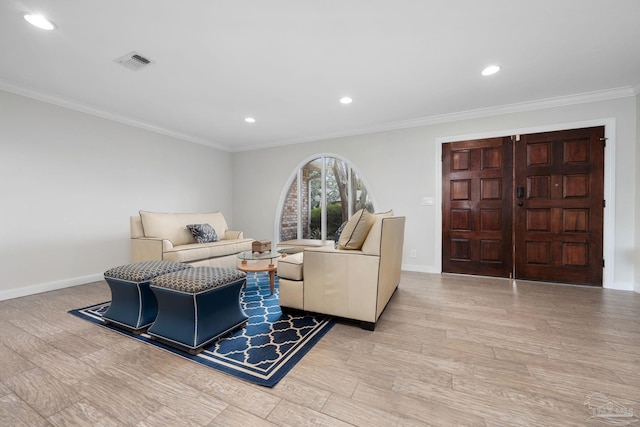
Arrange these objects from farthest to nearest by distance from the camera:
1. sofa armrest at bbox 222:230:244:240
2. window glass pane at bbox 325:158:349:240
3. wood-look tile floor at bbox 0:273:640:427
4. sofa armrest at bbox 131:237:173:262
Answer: window glass pane at bbox 325:158:349:240, sofa armrest at bbox 222:230:244:240, sofa armrest at bbox 131:237:173:262, wood-look tile floor at bbox 0:273:640:427

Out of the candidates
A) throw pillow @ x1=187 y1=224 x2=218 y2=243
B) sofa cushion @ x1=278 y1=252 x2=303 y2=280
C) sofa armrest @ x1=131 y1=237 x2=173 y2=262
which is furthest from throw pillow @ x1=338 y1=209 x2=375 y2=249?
throw pillow @ x1=187 y1=224 x2=218 y2=243

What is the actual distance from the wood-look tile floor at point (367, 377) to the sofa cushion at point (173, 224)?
1.50 m

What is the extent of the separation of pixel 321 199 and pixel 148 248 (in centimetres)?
298

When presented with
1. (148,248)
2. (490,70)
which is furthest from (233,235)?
(490,70)

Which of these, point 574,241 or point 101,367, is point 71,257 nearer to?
point 101,367

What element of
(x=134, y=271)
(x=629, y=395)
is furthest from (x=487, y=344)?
(x=134, y=271)

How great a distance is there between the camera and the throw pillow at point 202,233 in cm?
411

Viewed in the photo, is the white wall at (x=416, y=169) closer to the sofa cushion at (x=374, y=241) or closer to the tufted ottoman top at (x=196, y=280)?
the sofa cushion at (x=374, y=241)

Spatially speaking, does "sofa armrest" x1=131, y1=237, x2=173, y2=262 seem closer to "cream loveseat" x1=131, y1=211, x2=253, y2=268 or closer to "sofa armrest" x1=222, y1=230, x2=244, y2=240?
"cream loveseat" x1=131, y1=211, x2=253, y2=268

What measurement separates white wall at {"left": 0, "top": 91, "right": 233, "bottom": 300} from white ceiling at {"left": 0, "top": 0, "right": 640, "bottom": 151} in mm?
314

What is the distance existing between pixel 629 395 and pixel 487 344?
0.68 meters

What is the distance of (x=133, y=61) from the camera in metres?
2.49

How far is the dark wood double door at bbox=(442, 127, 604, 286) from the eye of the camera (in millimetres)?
3332

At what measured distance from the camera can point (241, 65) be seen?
8.50 ft
